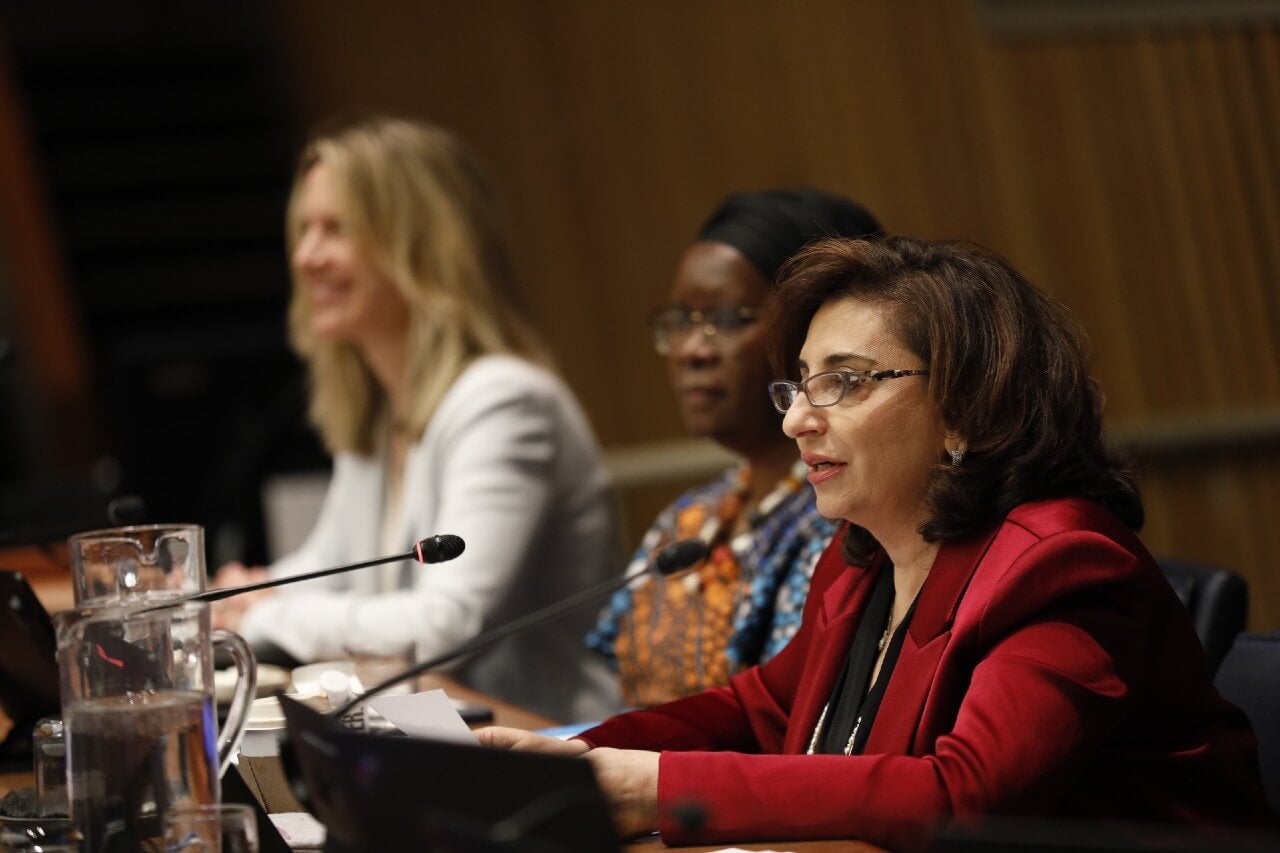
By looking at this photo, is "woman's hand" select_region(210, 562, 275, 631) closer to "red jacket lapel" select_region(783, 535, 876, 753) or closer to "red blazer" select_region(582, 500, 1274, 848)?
"red jacket lapel" select_region(783, 535, 876, 753)

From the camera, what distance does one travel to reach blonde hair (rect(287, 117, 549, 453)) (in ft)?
10.0

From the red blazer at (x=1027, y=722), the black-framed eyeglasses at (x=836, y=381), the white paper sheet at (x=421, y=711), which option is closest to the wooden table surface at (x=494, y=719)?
the red blazer at (x=1027, y=722)

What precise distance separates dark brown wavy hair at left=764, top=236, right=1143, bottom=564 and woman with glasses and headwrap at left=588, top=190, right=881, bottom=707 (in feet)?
2.04

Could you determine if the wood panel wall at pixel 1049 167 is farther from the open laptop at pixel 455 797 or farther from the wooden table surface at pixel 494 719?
the open laptop at pixel 455 797

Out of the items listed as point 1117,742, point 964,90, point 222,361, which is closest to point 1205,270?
point 964,90

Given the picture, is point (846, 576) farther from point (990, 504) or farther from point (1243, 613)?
point (1243, 613)

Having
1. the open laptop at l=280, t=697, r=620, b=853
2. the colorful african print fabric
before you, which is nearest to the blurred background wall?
the colorful african print fabric

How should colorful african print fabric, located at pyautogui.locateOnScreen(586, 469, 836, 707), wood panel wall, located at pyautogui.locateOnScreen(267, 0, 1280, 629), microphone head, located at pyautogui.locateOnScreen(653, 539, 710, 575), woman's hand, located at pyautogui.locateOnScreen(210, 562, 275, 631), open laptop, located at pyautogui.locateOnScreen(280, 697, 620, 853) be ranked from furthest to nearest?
wood panel wall, located at pyautogui.locateOnScreen(267, 0, 1280, 629), woman's hand, located at pyautogui.locateOnScreen(210, 562, 275, 631), colorful african print fabric, located at pyautogui.locateOnScreen(586, 469, 836, 707), microphone head, located at pyautogui.locateOnScreen(653, 539, 710, 575), open laptop, located at pyautogui.locateOnScreen(280, 697, 620, 853)

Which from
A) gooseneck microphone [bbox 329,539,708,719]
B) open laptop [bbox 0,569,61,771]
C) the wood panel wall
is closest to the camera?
gooseneck microphone [bbox 329,539,708,719]

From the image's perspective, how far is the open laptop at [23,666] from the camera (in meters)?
1.92

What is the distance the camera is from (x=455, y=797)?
3.57ft

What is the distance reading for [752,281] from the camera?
93.0 inches

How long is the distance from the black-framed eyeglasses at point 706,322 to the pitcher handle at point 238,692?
1.07 meters

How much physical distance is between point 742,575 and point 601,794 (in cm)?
134
